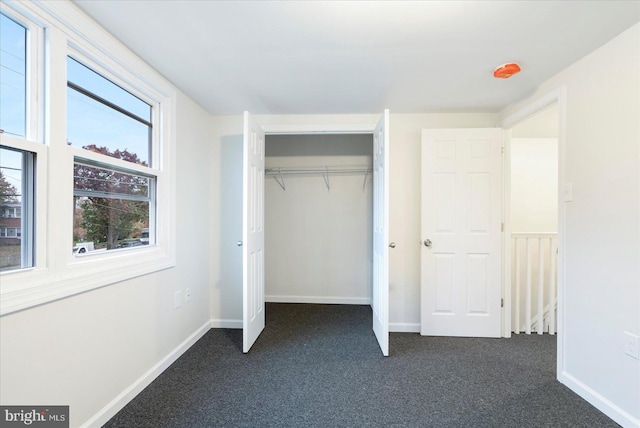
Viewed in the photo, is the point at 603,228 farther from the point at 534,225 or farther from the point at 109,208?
the point at 109,208

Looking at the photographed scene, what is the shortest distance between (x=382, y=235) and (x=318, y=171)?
163cm

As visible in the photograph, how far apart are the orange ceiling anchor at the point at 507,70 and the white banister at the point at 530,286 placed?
166cm

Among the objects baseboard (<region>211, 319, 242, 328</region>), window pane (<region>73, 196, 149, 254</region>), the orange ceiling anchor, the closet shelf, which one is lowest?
baseboard (<region>211, 319, 242, 328</region>)

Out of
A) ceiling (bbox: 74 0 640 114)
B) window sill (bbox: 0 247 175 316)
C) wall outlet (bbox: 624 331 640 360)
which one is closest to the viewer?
window sill (bbox: 0 247 175 316)

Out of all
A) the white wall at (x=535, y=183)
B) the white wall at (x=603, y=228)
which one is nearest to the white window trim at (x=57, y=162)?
the white wall at (x=603, y=228)

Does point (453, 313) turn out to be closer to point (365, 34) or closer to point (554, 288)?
point (554, 288)

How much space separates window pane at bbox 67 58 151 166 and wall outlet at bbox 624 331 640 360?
10.6ft

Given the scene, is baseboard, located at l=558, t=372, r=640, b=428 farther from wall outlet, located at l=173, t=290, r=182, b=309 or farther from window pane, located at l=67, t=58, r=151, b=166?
window pane, located at l=67, t=58, r=151, b=166

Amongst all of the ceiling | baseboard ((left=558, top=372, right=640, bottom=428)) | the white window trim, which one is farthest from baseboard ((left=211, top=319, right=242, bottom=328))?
baseboard ((left=558, top=372, right=640, bottom=428))

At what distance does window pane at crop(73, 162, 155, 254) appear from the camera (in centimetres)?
157

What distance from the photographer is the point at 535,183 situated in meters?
3.51

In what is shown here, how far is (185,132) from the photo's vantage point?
2.49m

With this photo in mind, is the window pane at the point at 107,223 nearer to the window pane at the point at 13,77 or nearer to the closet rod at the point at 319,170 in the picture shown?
the window pane at the point at 13,77

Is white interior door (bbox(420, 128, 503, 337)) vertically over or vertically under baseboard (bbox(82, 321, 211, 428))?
over
